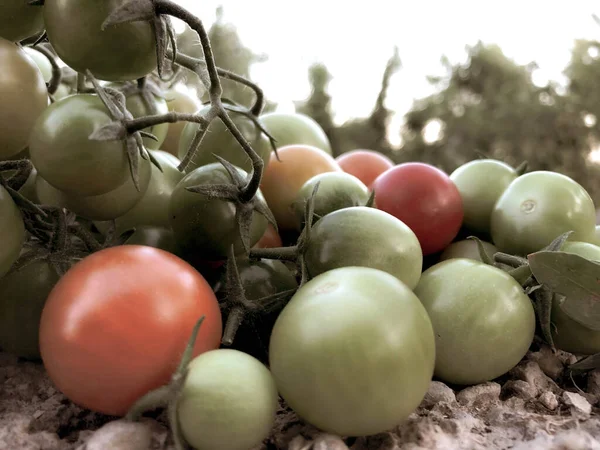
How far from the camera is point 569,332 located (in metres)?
0.47

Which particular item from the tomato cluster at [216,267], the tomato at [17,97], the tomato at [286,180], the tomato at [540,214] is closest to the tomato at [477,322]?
the tomato cluster at [216,267]

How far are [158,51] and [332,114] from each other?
1.89 metres

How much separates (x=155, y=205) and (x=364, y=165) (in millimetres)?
366

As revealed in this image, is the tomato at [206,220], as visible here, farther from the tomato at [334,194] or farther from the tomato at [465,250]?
the tomato at [465,250]

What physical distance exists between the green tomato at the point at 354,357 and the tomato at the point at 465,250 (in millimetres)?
252

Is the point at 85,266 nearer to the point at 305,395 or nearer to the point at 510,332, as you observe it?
the point at 305,395

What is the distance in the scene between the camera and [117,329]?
348 millimetres

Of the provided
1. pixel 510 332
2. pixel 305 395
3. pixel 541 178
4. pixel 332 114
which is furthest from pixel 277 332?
pixel 332 114

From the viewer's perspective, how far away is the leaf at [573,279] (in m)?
0.40

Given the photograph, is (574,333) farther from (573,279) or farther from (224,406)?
(224,406)

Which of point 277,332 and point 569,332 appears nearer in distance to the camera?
point 277,332

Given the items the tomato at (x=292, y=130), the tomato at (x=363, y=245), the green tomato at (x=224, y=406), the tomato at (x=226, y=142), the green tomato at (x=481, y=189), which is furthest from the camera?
the tomato at (x=292, y=130)

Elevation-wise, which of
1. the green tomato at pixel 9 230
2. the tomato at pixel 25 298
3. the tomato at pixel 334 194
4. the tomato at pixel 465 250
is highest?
the tomato at pixel 334 194

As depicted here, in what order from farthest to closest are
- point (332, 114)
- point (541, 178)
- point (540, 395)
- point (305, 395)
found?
point (332, 114), point (541, 178), point (540, 395), point (305, 395)
